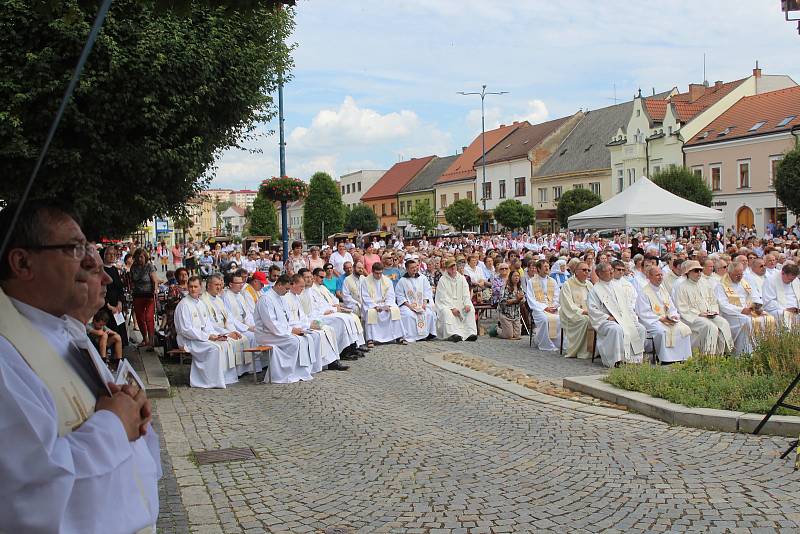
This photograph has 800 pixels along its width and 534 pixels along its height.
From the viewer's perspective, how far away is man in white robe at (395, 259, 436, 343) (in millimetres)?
16266

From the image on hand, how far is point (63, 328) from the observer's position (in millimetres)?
2543

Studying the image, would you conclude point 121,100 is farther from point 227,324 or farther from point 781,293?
point 781,293

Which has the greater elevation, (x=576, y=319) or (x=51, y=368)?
(x=51, y=368)

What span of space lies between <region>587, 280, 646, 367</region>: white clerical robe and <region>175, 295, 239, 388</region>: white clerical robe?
232 inches

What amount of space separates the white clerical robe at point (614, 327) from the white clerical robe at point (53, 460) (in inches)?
418

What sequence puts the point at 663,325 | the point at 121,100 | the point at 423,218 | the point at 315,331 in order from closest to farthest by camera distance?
the point at 121,100 → the point at 315,331 → the point at 663,325 → the point at 423,218

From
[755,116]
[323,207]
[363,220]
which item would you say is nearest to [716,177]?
[755,116]

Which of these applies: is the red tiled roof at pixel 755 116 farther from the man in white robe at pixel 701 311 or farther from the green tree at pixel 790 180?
the man in white robe at pixel 701 311

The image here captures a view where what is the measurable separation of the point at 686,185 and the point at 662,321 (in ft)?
109

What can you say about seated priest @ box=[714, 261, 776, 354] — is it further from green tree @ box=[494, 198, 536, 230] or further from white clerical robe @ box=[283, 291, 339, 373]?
green tree @ box=[494, 198, 536, 230]

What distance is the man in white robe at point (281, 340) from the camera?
38.4ft

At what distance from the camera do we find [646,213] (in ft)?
63.8

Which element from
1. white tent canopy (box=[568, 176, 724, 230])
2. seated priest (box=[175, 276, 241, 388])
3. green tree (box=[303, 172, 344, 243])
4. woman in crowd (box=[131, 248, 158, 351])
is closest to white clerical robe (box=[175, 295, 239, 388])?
seated priest (box=[175, 276, 241, 388])

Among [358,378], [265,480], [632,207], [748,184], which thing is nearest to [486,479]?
[265,480]
